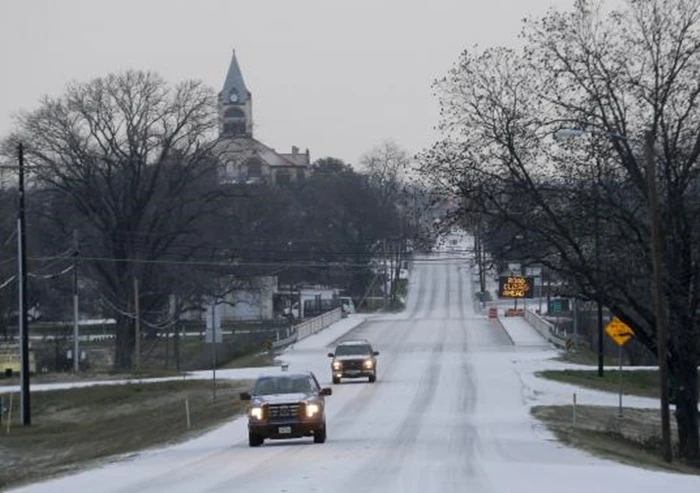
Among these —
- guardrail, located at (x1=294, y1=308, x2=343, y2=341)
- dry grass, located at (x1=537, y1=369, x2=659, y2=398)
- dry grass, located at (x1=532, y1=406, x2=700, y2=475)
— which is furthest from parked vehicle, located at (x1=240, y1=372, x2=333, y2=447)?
guardrail, located at (x1=294, y1=308, x2=343, y2=341)

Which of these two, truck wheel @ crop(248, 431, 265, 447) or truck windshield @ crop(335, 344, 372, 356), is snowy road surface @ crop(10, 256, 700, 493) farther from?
truck windshield @ crop(335, 344, 372, 356)

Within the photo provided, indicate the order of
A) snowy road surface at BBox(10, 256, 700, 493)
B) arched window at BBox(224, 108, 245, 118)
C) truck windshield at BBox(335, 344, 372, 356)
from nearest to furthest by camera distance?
snowy road surface at BBox(10, 256, 700, 493)
truck windshield at BBox(335, 344, 372, 356)
arched window at BBox(224, 108, 245, 118)

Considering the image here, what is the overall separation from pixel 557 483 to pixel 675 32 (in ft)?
68.6

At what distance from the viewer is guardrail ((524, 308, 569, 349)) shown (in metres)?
80.2

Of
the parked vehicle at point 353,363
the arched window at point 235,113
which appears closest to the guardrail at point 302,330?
the parked vehicle at point 353,363

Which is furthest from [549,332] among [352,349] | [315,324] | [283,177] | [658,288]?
[283,177]

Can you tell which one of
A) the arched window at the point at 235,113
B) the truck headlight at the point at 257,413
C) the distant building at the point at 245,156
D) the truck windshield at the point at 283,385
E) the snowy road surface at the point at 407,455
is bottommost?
the snowy road surface at the point at 407,455

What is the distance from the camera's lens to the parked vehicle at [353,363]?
56.5 m

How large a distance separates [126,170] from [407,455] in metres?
56.5

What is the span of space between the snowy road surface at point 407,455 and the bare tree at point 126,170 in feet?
71.0

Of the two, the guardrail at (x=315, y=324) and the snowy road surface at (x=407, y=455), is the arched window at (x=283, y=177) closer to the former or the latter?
the guardrail at (x=315, y=324)

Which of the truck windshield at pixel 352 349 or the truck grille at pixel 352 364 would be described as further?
the truck windshield at pixel 352 349

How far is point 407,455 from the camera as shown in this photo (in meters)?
26.7

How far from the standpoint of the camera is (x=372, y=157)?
157875mm
